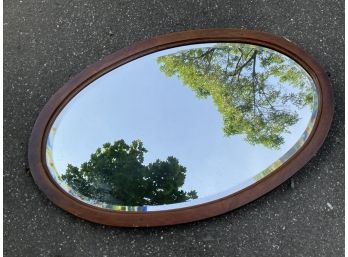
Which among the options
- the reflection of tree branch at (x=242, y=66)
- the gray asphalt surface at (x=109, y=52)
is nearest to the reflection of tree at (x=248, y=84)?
the reflection of tree branch at (x=242, y=66)

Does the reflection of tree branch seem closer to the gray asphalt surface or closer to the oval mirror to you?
the oval mirror

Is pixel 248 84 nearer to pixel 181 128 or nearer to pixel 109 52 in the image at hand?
pixel 181 128

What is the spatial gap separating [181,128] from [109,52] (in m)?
0.39

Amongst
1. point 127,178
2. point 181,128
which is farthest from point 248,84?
point 127,178

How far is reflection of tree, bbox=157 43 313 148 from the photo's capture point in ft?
4.98

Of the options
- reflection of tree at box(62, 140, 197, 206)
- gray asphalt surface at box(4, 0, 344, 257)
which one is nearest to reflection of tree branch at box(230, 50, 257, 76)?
gray asphalt surface at box(4, 0, 344, 257)

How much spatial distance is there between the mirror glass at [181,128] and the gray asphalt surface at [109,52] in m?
0.10

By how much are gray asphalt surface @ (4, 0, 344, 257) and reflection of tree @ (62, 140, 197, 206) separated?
0.09 m

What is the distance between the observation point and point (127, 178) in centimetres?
151

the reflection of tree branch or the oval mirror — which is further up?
the reflection of tree branch

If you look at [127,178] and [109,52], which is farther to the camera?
[109,52]

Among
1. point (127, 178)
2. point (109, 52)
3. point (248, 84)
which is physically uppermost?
point (109, 52)

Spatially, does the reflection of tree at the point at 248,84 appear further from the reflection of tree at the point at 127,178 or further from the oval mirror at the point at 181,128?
the reflection of tree at the point at 127,178

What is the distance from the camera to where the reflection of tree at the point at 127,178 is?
149 centimetres
